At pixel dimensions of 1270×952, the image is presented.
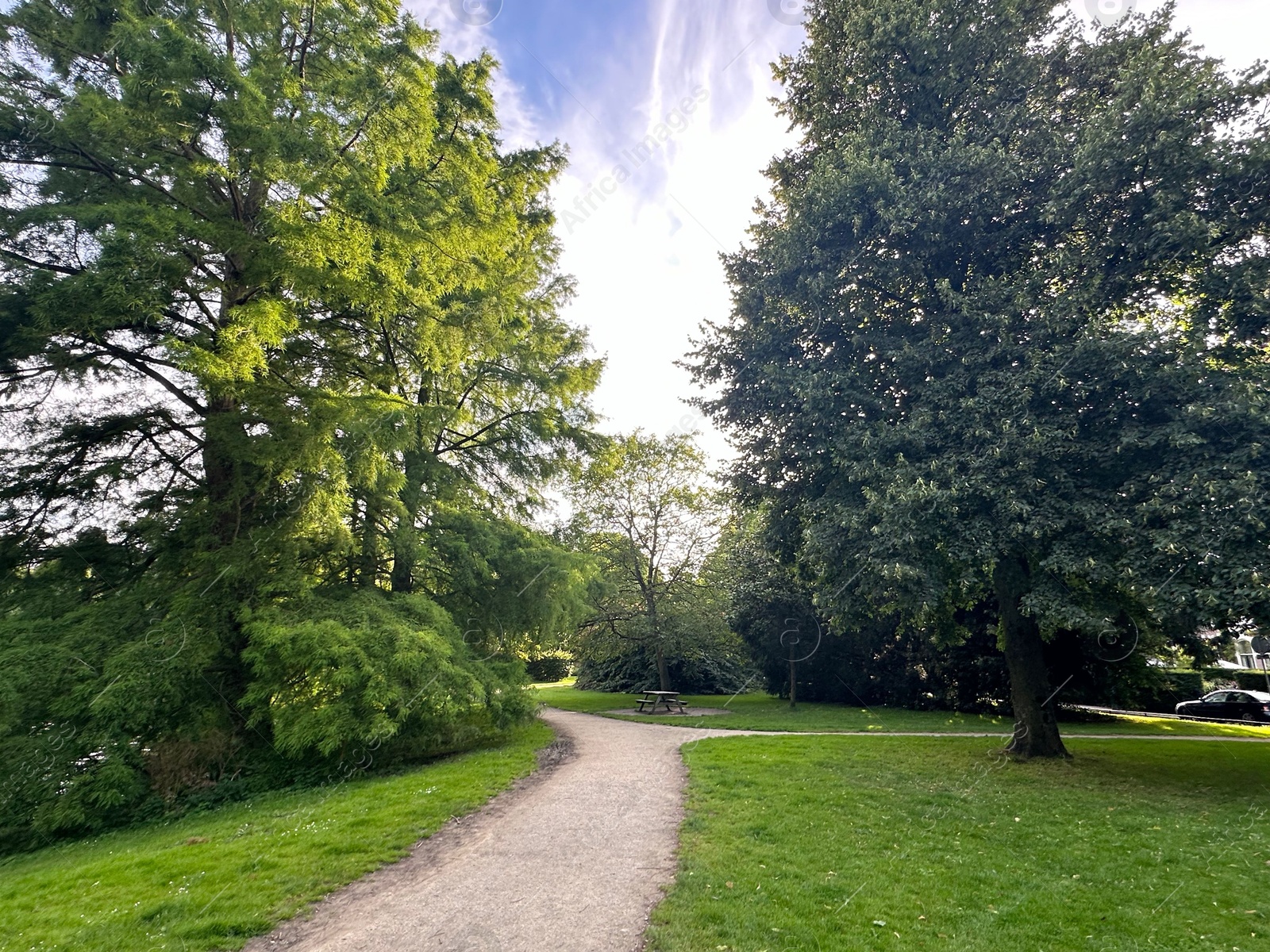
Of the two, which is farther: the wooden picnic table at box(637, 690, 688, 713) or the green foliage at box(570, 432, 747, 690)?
the green foliage at box(570, 432, 747, 690)

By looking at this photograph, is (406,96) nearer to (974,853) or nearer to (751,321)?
(751,321)

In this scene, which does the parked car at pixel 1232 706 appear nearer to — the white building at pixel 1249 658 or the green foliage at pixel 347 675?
the white building at pixel 1249 658

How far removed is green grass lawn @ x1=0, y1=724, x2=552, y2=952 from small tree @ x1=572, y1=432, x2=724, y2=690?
1471cm

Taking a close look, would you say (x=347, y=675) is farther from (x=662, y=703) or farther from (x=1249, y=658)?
(x=1249, y=658)

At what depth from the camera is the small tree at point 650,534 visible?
78.9ft

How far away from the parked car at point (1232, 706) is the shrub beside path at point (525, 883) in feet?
69.0

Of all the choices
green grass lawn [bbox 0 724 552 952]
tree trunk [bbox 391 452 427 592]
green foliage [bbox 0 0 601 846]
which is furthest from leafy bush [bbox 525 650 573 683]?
green grass lawn [bbox 0 724 552 952]

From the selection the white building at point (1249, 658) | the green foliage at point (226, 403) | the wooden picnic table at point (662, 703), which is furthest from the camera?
the white building at point (1249, 658)

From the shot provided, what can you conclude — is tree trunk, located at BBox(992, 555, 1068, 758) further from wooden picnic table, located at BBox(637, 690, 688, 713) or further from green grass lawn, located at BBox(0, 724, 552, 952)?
wooden picnic table, located at BBox(637, 690, 688, 713)

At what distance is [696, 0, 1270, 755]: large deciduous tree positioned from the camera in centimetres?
841

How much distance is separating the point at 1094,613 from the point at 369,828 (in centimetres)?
1065

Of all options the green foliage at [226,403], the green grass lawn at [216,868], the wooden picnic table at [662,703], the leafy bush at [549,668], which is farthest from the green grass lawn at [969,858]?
the leafy bush at [549,668]

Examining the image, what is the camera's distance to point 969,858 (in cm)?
624

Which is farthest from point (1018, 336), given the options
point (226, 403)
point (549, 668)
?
point (549, 668)
